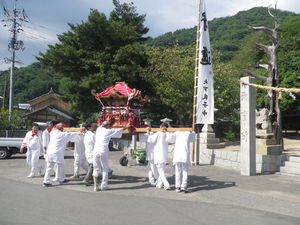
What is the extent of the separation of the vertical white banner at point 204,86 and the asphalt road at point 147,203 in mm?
3369

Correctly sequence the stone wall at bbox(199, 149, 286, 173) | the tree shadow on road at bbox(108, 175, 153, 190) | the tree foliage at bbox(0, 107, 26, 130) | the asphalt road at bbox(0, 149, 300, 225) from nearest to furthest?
the asphalt road at bbox(0, 149, 300, 225) < the tree shadow on road at bbox(108, 175, 153, 190) < the stone wall at bbox(199, 149, 286, 173) < the tree foliage at bbox(0, 107, 26, 130)

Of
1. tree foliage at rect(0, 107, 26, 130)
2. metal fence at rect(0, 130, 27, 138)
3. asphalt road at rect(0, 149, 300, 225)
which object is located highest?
tree foliage at rect(0, 107, 26, 130)

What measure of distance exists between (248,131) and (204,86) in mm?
2975

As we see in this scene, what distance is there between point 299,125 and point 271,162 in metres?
21.7

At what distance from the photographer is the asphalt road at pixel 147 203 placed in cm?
525

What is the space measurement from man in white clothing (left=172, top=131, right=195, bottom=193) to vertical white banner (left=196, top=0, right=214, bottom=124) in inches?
169

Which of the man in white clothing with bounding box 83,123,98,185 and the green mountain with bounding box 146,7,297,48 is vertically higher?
the green mountain with bounding box 146,7,297,48

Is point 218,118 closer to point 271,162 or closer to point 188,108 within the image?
point 188,108

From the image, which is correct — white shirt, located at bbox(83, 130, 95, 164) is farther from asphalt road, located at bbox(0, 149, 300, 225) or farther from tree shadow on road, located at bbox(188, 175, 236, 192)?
tree shadow on road, located at bbox(188, 175, 236, 192)

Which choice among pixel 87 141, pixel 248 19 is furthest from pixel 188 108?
pixel 248 19

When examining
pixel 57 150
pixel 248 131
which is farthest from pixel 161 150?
pixel 248 131

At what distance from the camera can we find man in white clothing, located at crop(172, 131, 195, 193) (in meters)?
7.65

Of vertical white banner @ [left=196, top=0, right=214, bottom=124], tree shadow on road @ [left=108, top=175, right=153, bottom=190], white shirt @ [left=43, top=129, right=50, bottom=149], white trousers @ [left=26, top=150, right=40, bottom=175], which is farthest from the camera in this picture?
vertical white banner @ [left=196, top=0, right=214, bottom=124]

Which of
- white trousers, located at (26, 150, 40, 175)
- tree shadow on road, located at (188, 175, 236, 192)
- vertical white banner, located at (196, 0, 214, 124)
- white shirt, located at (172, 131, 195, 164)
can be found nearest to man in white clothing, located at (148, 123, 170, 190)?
white shirt, located at (172, 131, 195, 164)
